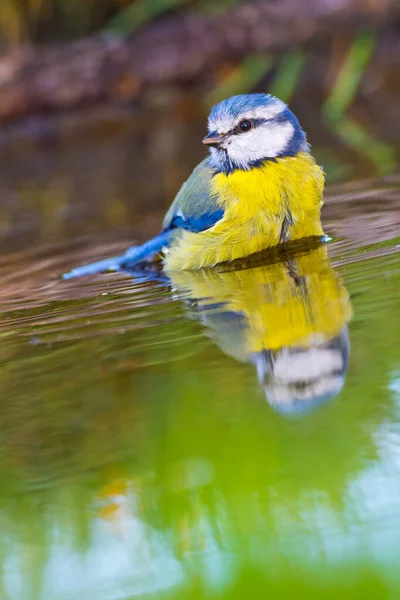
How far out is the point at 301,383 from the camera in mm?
1609

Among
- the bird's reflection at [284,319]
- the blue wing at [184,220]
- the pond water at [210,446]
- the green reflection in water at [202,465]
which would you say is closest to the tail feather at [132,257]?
the blue wing at [184,220]

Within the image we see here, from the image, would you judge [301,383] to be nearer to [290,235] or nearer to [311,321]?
[311,321]

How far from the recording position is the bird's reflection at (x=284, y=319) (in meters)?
1.63

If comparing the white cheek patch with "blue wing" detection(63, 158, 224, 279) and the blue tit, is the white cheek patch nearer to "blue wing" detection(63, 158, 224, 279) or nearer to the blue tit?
the blue tit

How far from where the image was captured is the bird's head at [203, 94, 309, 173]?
3326 mm

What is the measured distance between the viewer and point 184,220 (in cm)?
345

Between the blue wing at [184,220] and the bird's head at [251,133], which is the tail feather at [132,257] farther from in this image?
the bird's head at [251,133]

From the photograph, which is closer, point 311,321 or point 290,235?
point 311,321

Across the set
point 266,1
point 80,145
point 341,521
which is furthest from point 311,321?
point 266,1

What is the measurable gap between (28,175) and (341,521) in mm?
5357

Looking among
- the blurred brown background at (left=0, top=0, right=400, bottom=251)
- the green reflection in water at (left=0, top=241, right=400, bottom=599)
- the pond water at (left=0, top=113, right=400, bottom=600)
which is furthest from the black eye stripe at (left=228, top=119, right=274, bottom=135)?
the blurred brown background at (left=0, top=0, right=400, bottom=251)

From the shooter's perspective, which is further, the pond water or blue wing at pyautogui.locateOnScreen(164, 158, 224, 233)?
blue wing at pyautogui.locateOnScreen(164, 158, 224, 233)

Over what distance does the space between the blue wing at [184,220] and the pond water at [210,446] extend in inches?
26.3

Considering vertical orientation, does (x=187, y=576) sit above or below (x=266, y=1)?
below
